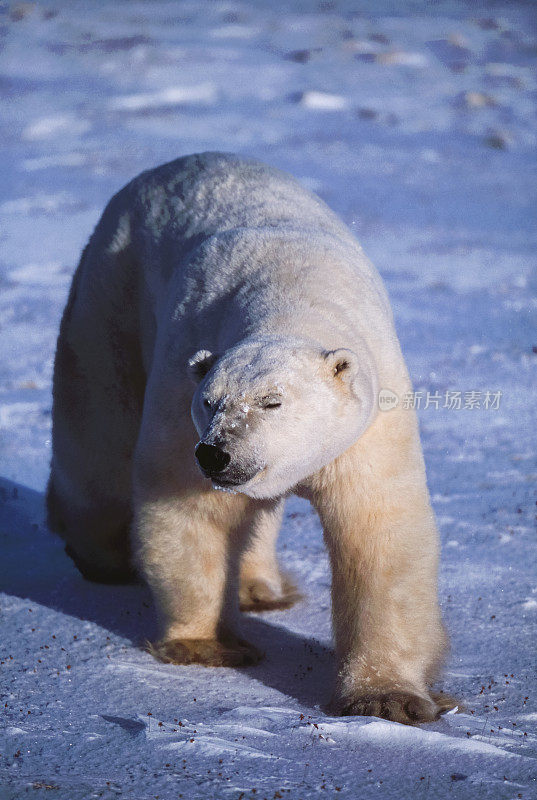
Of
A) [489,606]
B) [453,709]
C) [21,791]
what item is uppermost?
[21,791]

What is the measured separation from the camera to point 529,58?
1866cm

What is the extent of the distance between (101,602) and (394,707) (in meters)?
1.78

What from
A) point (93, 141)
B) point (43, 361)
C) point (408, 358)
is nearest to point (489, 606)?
point (408, 358)

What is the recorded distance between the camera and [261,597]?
14.8 ft

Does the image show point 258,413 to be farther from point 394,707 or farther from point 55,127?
point 55,127

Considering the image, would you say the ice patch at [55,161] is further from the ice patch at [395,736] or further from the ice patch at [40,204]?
the ice patch at [395,736]

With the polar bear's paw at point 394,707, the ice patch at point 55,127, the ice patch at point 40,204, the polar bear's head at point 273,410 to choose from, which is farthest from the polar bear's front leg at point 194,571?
the ice patch at point 55,127

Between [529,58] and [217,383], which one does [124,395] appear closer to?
[217,383]

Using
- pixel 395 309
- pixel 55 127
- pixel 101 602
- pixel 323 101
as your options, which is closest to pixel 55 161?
pixel 55 127

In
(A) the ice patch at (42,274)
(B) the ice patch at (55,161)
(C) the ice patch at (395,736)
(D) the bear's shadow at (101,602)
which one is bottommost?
(B) the ice patch at (55,161)

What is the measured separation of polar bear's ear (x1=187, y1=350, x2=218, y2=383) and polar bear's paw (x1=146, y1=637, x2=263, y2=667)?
129 cm

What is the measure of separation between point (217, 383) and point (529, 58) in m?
18.0

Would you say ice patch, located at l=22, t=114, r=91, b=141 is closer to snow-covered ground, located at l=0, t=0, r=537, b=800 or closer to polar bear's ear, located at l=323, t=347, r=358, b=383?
snow-covered ground, located at l=0, t=0, r=537, b=800

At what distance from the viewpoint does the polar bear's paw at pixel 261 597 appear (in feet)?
14.8
